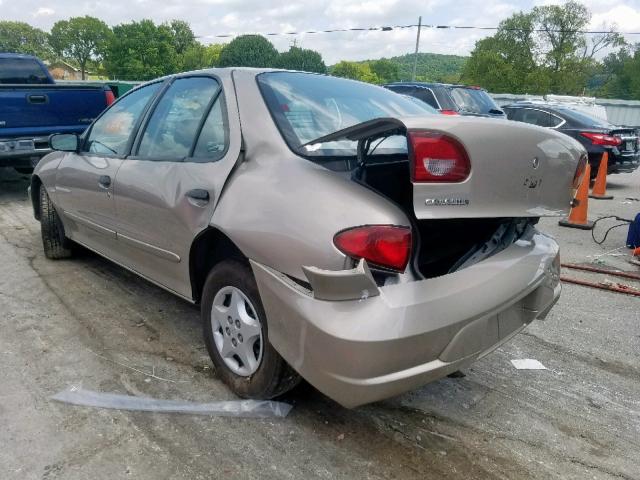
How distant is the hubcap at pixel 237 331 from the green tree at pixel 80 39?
100 metres

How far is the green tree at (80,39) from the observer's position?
300 ft

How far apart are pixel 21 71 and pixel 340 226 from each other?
34.0 feet

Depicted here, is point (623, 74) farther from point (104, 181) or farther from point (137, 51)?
point (104, 181)

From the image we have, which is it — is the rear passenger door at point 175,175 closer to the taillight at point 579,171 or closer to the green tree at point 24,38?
the taillight at point 579,171

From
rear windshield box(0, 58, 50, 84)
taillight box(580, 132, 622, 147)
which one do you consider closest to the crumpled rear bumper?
taillight box(580, 132, 622, 147)

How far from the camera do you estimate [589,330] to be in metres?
3.61

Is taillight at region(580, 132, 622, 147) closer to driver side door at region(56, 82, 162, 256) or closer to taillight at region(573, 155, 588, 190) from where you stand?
taillight at region(573, 155, 588, 190)

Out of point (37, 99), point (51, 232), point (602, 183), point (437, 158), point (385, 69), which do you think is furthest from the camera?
point (385, 69)

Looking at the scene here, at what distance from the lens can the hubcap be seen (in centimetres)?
248

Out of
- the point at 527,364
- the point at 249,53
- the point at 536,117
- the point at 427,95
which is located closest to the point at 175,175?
the point at 527,364

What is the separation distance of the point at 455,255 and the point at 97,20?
10892cm

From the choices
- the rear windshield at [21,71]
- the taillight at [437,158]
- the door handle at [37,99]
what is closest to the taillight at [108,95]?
the door handle at [37,99]

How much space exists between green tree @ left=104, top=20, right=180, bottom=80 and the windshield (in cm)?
7372

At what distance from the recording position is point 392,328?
1.91m
